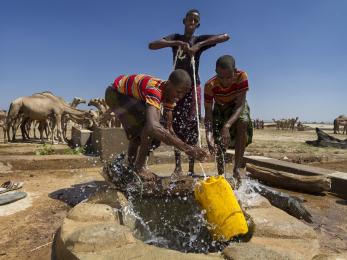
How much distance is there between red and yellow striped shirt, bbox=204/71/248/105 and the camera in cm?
383

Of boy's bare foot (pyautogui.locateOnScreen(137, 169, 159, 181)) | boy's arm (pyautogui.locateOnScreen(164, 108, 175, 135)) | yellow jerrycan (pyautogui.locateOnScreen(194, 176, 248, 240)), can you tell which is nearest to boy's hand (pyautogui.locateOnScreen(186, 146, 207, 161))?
yellow jerrycan (pyautogui.locateOnScreen(194, 176, 248, 240))

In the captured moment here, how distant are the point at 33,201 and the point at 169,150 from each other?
404 centimetres

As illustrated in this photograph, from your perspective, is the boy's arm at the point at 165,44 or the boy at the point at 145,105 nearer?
the boy at the point at 145,105

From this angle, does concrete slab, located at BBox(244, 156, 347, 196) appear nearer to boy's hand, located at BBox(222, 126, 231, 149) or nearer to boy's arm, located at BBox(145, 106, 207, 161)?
boy's hand, located at BBox(222, 126, 231, 149)

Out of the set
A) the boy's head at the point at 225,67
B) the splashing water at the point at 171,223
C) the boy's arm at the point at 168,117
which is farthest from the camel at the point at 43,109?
the splashing water at the point at 171,223

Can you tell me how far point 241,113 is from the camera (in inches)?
152

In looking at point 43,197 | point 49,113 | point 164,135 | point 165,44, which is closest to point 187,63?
point 165,44

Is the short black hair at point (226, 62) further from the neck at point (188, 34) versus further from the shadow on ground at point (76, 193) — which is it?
the shadow on ground at point (76, 193)

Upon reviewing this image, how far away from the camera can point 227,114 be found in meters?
4.04

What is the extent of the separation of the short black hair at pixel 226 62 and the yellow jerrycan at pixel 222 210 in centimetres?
143

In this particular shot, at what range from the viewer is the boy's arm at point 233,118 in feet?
12.2

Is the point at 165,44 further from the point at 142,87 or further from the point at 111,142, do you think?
the point at 111,142

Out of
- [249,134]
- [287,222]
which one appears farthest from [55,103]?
[287,222]

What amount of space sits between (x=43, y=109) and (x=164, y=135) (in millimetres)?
9702
